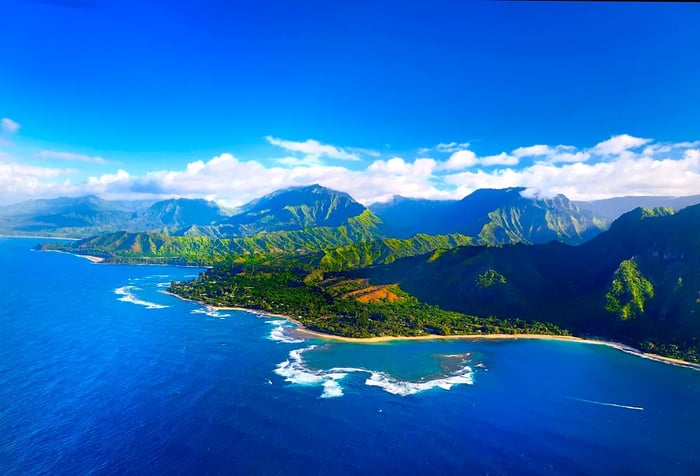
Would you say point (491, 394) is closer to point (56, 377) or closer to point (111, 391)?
point (111, 391)

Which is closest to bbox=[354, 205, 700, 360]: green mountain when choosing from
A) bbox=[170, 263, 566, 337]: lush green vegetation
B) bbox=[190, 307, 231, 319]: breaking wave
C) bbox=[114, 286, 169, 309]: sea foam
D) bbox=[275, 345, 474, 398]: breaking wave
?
bbox=[170, 263, 566, 337]: lush green vegetation

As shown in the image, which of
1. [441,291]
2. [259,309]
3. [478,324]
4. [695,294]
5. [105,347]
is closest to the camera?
[105,347]

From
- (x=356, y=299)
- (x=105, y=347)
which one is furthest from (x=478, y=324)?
(x=105, y=347)

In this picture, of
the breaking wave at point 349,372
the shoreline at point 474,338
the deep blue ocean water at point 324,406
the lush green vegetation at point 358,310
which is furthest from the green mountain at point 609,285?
the breaking wave at point 349,372

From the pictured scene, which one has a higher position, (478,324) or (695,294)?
(695,294)

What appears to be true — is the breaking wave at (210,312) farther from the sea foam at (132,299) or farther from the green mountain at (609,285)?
the green mountain at (609,285)

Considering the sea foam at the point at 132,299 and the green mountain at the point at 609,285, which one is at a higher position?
the green mountain at the point at 609,285
